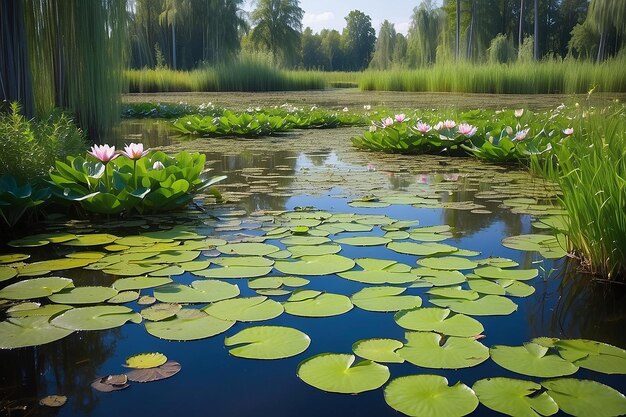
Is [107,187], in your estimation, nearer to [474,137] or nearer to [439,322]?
[439,322]

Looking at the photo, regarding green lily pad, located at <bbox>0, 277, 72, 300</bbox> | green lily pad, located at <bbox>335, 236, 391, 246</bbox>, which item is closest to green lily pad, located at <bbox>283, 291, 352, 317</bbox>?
green lily pad, located at <bbox>335, 236, 391, 246</bbox>

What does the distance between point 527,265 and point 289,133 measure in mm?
4488

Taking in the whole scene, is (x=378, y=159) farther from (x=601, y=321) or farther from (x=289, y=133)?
(x=601, y=321)

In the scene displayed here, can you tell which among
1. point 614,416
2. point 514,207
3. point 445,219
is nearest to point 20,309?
point 614,416

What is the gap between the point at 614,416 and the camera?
2.76 ft

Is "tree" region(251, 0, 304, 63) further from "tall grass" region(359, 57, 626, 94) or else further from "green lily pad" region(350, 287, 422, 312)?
"green lily pad" region(350, 287, 422, 312)

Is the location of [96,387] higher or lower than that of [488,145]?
lower

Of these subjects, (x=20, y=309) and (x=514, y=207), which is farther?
(x=514, y=207)

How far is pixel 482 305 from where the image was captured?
1.29 metres

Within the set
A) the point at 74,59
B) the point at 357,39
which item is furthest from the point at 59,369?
the point at 357,39

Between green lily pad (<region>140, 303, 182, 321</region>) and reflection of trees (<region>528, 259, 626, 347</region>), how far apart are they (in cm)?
80

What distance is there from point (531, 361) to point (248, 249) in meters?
0.96

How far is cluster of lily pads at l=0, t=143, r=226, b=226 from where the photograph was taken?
203 centimetres

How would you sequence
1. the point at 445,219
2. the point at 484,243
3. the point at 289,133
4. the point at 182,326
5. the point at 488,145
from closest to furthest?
1. the point at 182,326
2. the point at 484,243
3. the point at 445,219
4. the point at 488,145
5. the point at 289,133
